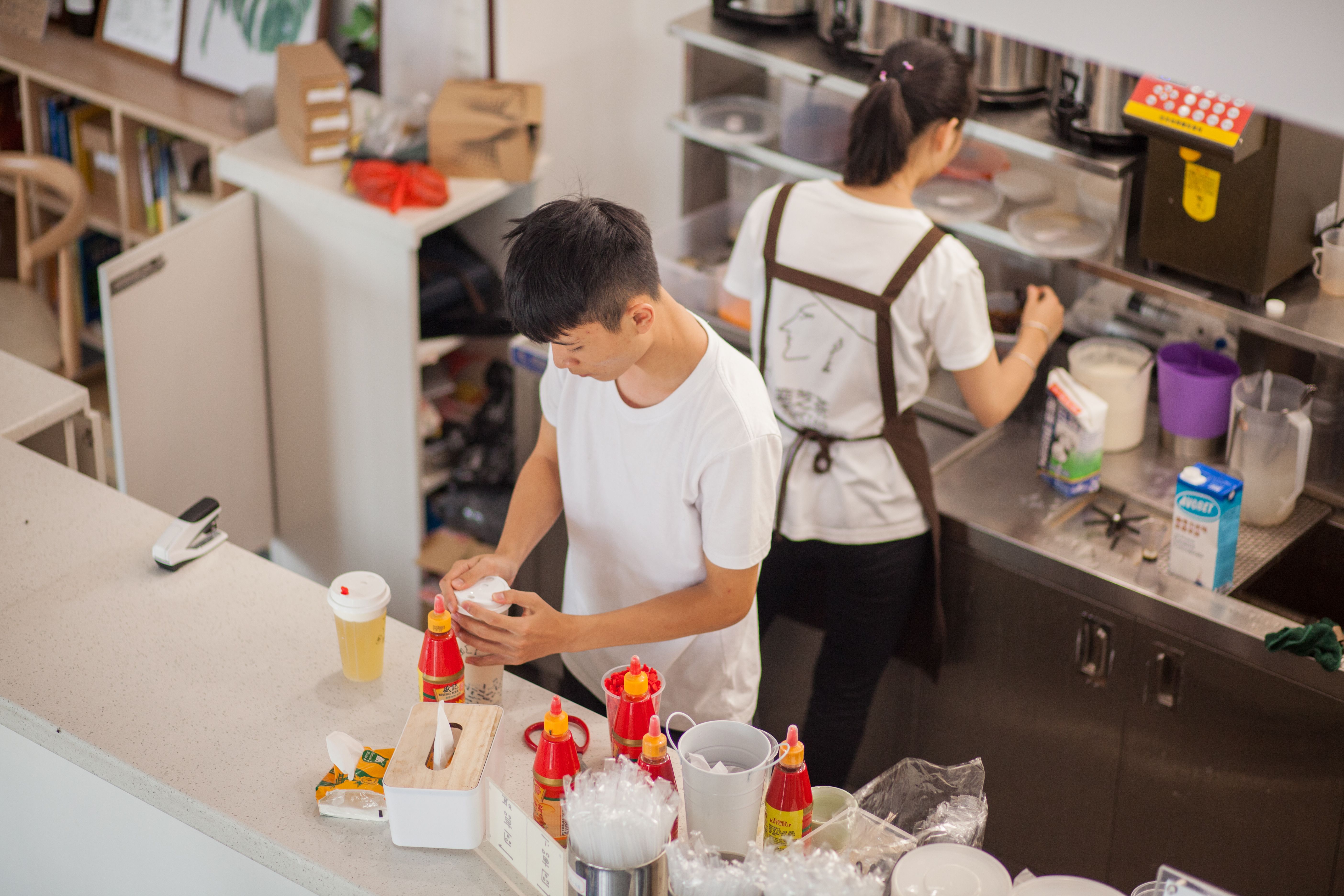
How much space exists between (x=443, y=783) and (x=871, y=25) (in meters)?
2.11

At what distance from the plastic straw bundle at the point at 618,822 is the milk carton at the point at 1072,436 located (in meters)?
1.57

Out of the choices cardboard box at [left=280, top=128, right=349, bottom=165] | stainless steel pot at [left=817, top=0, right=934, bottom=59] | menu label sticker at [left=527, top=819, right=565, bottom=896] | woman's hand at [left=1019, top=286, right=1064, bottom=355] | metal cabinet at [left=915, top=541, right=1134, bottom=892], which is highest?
stainless steel pot at [left=817, top=0, right=934, bottom=59]

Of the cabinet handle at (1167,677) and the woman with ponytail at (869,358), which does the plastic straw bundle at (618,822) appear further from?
the cabinet handle at (1167,677)

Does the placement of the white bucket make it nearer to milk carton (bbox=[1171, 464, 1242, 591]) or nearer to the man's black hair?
the man's black hair

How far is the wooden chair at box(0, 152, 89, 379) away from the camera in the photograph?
12.4 ft

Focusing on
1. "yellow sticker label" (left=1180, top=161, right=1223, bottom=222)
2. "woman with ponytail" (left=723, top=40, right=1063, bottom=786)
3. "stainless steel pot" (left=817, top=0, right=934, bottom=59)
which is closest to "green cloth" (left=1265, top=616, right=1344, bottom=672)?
"woman with ponytail" (left=723, top=40, right=1063, bottom=786)

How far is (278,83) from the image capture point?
343 centimetres

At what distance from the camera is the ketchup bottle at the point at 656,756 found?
5.09 ft

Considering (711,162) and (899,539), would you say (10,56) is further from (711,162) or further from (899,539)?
(899,539)

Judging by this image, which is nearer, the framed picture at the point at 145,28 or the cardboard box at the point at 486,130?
the cardboard box at the point at 486,130

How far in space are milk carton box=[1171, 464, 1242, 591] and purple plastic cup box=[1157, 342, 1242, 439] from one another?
338 mm


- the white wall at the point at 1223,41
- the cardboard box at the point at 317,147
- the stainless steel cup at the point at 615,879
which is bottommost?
the stainless steel cup at the point at 615,879

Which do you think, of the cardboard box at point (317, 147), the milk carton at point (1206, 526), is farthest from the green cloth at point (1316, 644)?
the cardboard box at point (317, 147)

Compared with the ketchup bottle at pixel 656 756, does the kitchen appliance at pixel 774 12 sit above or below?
above
